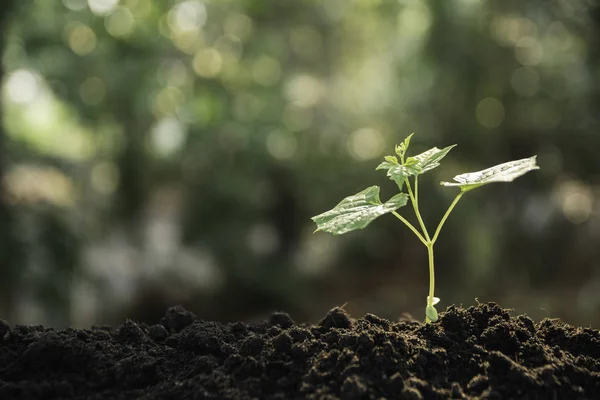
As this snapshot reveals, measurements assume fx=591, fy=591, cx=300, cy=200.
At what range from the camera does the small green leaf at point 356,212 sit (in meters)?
0.74

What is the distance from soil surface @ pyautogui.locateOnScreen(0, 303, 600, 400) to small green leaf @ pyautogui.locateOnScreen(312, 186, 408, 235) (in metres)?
0.15

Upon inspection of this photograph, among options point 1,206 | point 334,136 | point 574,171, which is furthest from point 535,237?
point 1,206

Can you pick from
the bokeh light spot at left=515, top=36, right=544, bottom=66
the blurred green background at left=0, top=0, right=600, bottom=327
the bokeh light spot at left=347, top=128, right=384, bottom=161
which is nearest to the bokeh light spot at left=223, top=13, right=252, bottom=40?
the blurred green background at left=0, top=0, right=600, bottom=327

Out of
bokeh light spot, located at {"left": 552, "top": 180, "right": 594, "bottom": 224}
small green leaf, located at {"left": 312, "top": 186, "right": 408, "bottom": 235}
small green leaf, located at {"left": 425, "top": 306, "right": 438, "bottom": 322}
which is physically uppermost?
bokeh light spot, located at {"left": 552, "top": 180, "right": 594, "bottom": 224}

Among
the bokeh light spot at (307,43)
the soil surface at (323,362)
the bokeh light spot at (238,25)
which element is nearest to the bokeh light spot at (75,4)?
the bokeh light spot at (238,25)

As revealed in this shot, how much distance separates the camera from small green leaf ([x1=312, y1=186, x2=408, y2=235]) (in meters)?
0.74

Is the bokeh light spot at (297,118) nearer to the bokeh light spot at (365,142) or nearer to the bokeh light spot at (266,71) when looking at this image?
the bokeh light spot at (266,71)

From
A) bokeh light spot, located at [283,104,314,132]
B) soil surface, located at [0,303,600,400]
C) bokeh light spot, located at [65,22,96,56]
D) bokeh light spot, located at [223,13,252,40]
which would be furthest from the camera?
bokeh light spot, located at [283,104,314,132]

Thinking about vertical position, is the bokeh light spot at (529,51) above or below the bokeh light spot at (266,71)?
below

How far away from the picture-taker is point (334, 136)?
449 centimetres

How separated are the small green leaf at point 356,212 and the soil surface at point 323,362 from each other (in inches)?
5.8

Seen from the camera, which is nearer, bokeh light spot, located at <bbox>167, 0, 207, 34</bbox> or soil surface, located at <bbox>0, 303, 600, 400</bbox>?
soil surface, located at <bbox>0, 303, 600, 400</bbox>

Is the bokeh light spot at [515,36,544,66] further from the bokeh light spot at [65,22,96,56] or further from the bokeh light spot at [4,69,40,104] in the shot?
the bokeh light spot at [4,69,40,104]

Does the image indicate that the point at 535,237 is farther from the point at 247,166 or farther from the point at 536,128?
the point at 247,166
